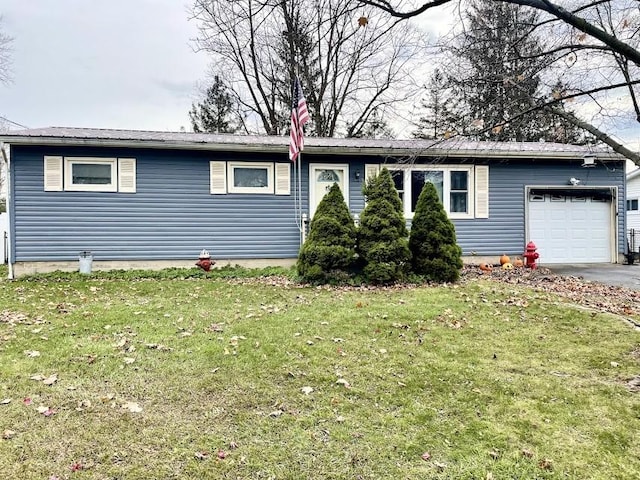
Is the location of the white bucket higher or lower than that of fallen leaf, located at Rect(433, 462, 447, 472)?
higher

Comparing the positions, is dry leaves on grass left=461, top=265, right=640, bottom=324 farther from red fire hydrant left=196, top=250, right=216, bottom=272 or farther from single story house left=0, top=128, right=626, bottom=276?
red fire hydrant left=196, top=250, right=216, bottom=272

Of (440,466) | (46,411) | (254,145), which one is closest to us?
(440,466)

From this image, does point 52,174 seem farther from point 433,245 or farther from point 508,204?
point 508,204

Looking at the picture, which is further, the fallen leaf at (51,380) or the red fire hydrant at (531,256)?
the red fire hydrant at (531,256)

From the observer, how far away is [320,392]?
10.8 ft

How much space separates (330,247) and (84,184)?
584 centimetres

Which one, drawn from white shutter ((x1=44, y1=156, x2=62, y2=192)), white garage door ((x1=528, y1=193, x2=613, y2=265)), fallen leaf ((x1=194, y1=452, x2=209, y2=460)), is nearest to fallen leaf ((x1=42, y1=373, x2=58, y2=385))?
fallen leaf ((x1=194, y1=452, x2=209, y2=460))

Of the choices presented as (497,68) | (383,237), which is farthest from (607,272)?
(497,68)

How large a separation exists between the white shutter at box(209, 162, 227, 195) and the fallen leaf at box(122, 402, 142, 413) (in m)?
7.35

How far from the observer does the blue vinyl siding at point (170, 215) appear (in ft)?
30.0

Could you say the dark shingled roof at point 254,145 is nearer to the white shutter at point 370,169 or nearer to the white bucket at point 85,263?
the white shutter at point 370,169

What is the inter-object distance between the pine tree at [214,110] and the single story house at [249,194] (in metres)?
10.8

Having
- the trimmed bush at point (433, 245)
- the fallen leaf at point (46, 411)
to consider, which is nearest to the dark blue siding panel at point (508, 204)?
the trimmed bush at point (433, 245)

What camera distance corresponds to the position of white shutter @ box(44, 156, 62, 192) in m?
9.12
